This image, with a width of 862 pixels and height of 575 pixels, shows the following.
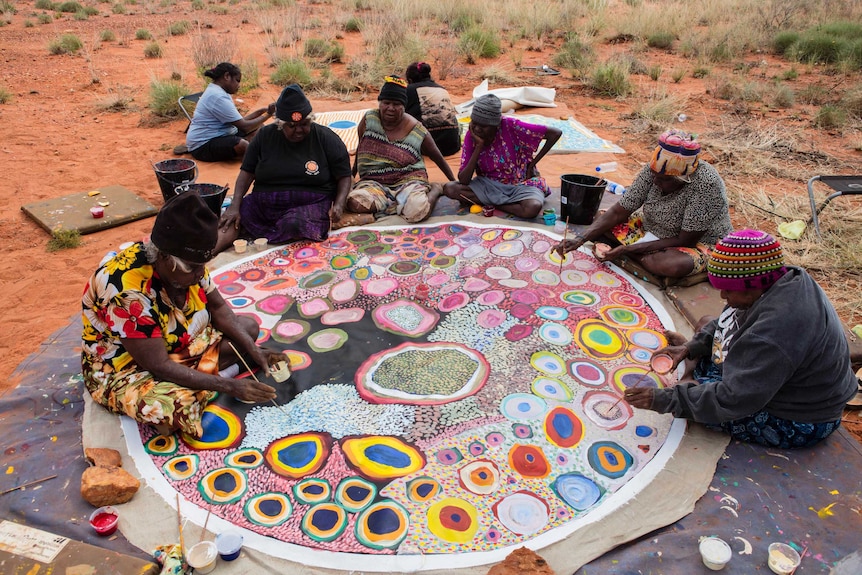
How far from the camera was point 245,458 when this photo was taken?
245cm

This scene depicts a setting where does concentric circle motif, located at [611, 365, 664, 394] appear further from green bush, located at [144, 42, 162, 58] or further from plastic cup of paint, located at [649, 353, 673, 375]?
green bush, located at [144, 42, 162, 58]

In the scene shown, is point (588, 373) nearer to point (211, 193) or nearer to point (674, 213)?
A: point (674, 213)

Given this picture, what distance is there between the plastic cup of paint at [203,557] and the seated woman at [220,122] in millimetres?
4715

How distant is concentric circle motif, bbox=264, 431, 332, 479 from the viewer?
2398 mm

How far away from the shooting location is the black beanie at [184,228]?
7.11ft

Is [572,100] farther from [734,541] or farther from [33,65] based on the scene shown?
[33,65]

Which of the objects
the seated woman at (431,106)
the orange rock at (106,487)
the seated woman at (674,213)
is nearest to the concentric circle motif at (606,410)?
the seated woman at (674,213)

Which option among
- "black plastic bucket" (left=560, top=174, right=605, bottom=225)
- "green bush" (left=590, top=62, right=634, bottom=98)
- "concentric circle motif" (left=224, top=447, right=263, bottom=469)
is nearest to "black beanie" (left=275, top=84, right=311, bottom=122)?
"black plastic bucket" (left=560, top=174, right=605, bottom=225)

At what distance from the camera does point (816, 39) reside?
10.7 m

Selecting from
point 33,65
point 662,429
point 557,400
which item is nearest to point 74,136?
point 33,65

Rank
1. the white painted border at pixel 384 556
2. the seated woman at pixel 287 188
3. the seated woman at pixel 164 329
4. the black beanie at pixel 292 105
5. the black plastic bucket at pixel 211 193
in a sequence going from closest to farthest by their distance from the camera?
the white painted border at pixel 384 556 → the seated woman at pixel 164 329 → the black beanie at pixel 292 105 → the black plastic bucket at pixel 211 193 → the seated woman at pixel 287 188

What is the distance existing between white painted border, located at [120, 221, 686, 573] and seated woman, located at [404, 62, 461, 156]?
13.8 feet

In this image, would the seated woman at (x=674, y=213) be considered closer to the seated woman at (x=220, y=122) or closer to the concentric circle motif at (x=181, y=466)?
the concentric circle motif at (x=181, y=466)

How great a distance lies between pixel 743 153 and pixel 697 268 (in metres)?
3.73
